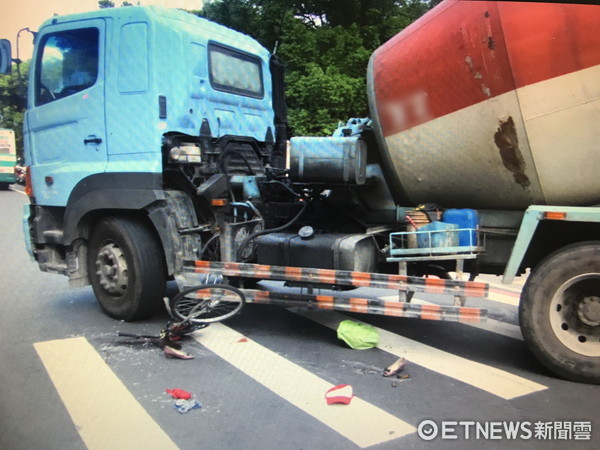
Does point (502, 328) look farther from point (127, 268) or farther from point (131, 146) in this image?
point (131, 146)

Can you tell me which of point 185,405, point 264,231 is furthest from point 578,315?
point 185,405

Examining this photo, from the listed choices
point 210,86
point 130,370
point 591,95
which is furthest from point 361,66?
point 130,370

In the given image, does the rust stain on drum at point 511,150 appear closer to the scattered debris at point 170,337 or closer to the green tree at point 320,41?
the scattered debris at point 170,337

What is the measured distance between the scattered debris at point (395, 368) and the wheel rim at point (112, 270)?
2.79 metres

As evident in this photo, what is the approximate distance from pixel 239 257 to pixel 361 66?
802 centimetres

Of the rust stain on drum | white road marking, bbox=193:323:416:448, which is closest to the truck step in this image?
white road marking, bbox=193:323:416:448

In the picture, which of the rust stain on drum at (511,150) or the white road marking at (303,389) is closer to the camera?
the white road marking at (303,389)

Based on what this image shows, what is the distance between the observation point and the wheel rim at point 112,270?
17.0 ft

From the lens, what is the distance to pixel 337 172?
4562mm

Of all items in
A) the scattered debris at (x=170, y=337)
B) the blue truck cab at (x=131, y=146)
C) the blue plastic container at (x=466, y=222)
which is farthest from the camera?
the blue truck cab at (x=131, y=146)

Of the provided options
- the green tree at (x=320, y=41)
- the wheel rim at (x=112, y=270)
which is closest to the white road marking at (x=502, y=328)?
the wheel rim at (x=112, y=270)

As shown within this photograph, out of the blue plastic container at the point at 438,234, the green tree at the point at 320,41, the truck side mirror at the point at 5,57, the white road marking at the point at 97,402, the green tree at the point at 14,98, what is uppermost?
the green tree at the point at 320,41

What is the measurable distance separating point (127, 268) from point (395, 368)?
2859 millimetres

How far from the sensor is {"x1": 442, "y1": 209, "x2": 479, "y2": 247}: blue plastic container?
4.08 metres
